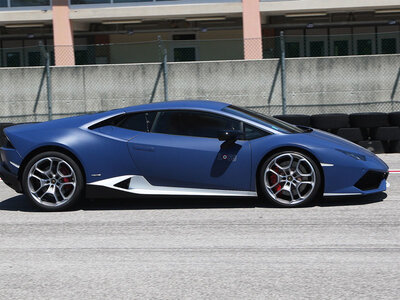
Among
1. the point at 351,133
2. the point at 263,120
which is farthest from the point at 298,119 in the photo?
the point at 263,120

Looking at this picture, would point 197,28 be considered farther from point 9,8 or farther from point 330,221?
point 330,221

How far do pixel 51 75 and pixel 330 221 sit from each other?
1425 centimetres

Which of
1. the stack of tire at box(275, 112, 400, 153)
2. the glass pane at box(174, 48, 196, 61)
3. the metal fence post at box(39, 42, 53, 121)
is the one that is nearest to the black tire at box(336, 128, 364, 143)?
the stack of tire at box(275, 112, 400, 153)

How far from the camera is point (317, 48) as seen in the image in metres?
23.6

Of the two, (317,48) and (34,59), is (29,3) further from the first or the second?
(317,48)

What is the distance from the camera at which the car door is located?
26.4 feet

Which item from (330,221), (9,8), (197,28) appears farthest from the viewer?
(197,28)

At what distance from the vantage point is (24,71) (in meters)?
20.3

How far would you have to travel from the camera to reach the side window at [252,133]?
8.12 metres

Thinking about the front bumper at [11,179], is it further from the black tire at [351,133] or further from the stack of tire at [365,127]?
the black tire at [351,133]

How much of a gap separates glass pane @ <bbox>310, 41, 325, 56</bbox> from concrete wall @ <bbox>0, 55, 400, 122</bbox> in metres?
3.47

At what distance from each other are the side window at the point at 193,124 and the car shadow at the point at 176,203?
0.74m

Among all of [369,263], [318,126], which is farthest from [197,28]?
[369,263]

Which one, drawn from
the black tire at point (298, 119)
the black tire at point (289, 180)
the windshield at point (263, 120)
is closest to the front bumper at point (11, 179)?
the windshield at point (263, 120)
